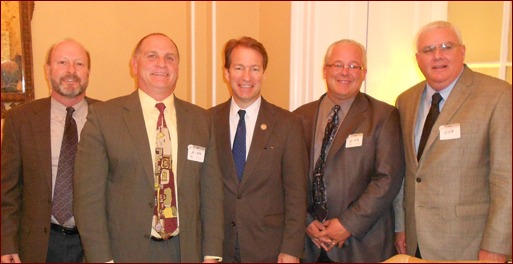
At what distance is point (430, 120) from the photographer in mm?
2186

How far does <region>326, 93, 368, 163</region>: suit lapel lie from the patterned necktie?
2.75ft

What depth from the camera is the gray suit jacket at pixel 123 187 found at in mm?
1791

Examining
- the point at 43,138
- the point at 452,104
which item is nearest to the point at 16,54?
the point at 43,138

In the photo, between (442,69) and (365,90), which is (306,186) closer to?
(442,69)

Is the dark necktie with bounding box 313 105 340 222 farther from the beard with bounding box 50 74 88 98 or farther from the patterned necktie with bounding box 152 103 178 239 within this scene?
the beard with bounding box 50 74 88 98

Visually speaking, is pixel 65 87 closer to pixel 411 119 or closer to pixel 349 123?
pixel 349 123

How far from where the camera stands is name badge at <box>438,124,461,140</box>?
2039 millimetres

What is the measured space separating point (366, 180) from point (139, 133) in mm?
1163

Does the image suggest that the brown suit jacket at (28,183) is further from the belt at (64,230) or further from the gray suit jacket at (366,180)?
the gray suit jacket at (366,180)

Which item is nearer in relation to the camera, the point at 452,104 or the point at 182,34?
the point at 452,104

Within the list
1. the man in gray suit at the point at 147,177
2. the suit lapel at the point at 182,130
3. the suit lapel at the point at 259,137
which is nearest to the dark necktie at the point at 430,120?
the suit lapel at the point at 259,137

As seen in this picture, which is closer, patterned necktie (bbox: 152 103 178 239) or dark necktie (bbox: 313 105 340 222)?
patterned necktie (bbox: 152 103 178 239)

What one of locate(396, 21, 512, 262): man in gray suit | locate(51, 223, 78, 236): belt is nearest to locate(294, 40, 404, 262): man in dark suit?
locate(396, 21, 512, 262): man in gray suit

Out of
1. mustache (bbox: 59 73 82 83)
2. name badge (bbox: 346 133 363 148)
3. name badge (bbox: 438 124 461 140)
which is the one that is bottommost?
name badge (bbox: 346 133 363 148)
